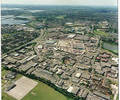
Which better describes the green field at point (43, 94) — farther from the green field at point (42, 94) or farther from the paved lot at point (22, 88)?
the paved lot at point (22, 88)

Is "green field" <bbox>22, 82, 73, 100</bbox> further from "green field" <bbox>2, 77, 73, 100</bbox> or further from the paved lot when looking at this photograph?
the paved lot

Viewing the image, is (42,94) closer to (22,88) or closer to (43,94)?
(43,94)

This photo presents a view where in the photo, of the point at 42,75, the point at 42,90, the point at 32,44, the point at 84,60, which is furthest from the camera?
the point at 32,44

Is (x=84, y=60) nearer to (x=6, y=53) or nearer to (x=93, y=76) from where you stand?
(x=93, y=76)

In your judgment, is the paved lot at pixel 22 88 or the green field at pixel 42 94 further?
the paved lot at pixel 22 88

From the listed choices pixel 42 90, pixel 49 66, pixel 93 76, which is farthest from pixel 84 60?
pixel 42 90

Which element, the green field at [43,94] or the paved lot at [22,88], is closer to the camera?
the green field at [43,94]
